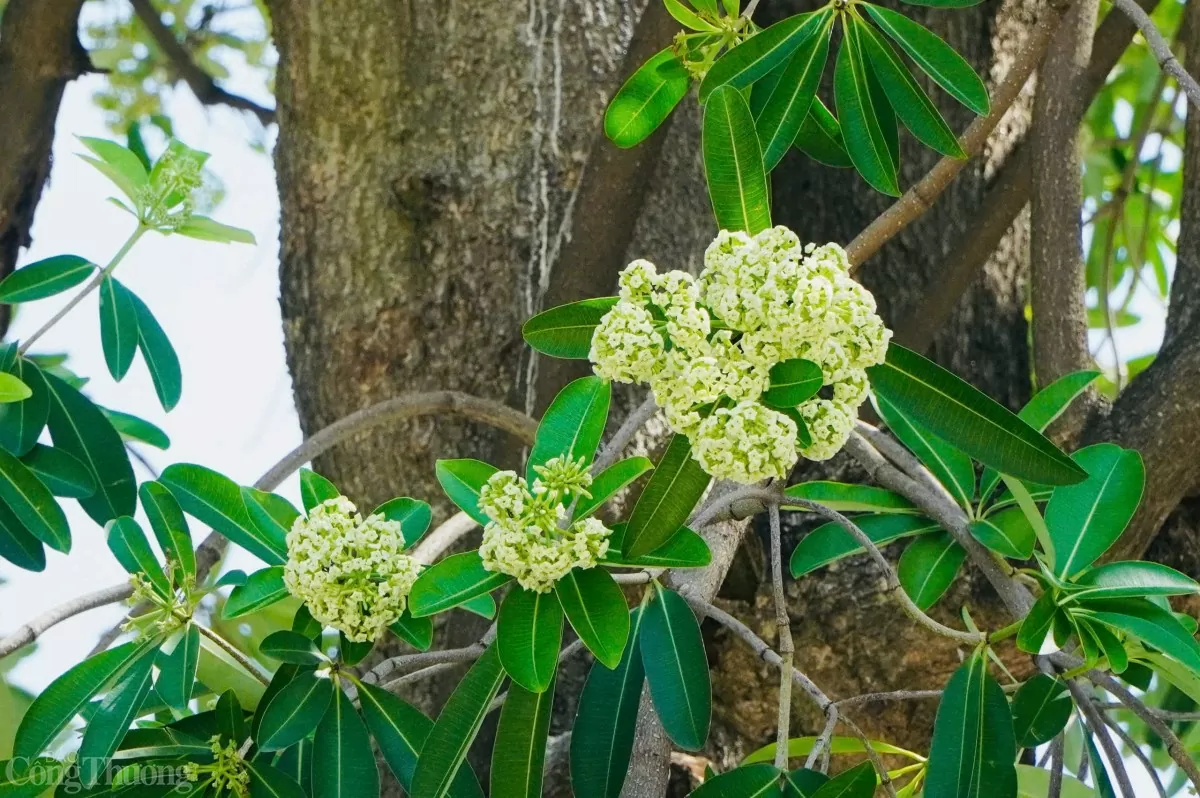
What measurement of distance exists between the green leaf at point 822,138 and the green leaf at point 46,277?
35.2 inches

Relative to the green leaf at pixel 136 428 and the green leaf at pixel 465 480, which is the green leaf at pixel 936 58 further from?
the green leaf at pixel 136 428

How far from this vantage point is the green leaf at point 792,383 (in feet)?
2.66

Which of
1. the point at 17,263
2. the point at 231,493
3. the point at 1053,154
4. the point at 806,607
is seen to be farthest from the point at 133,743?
the point at 1053,154

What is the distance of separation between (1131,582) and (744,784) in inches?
14.9

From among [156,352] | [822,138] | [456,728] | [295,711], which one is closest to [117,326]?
[156,352]

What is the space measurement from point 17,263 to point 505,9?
38.8 inches

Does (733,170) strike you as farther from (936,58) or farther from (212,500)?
(212,500)

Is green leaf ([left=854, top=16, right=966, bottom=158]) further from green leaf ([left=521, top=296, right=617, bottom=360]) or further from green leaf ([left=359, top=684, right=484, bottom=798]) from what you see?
green leaf ([left=359, top=684, right=484, bottom=798])

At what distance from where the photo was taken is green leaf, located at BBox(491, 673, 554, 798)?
3.30 ft

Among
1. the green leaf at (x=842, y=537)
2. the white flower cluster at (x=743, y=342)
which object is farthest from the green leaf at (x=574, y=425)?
the green leaf at (x=842, y=537)

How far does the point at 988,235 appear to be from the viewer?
1769mm

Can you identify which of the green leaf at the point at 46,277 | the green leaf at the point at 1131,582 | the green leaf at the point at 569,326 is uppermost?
the green leaf at the point at 46,277

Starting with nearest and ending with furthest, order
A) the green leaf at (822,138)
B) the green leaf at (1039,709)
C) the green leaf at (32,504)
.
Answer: the green leaf at (1039,709) < the green leaf at (822,138) < the green leaf at (32,504)

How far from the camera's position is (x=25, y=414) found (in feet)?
4.71
